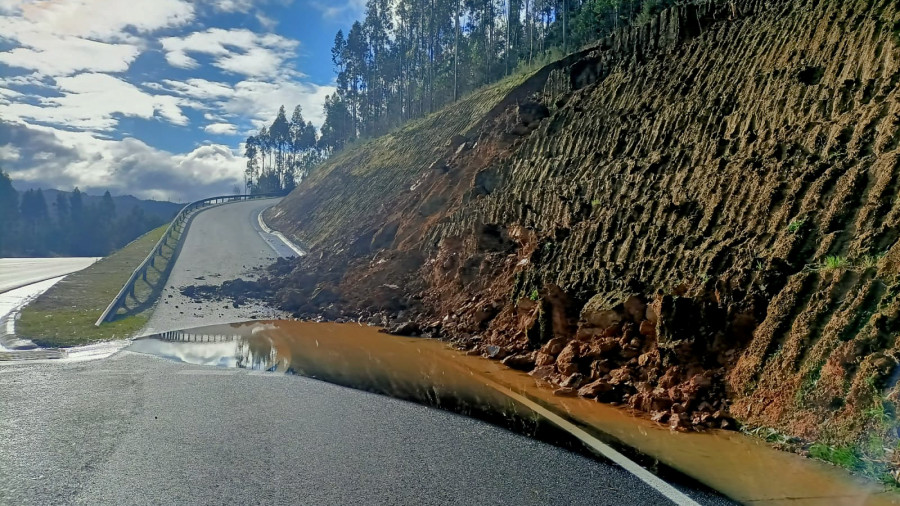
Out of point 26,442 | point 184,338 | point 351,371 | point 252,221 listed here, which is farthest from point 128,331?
point 252,221

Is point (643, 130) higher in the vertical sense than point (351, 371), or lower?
higher

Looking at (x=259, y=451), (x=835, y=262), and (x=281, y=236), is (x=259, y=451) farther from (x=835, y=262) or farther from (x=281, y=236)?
(x=281, y=236)

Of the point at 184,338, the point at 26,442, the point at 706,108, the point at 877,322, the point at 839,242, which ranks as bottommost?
the point at 184,338

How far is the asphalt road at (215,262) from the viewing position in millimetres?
19938

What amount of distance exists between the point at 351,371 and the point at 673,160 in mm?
7887

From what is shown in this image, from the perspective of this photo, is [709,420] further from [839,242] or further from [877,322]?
[839,242]

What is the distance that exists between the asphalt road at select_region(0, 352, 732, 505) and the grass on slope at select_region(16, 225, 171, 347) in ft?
21.9

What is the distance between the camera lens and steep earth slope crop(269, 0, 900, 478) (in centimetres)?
755

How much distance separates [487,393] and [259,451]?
161 inches

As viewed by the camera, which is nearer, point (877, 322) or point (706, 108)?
point (877, 322)

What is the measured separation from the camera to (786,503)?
5.11 m

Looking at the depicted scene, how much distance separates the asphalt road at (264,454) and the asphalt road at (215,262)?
1000cm

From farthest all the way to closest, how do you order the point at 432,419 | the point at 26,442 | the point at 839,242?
the point at 839,242 → the point at 432,419 → the point at 26,442

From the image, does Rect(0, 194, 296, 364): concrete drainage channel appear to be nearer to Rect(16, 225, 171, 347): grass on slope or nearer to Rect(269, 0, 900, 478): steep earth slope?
Rect(16, 225, 171, 347): grass on slope
